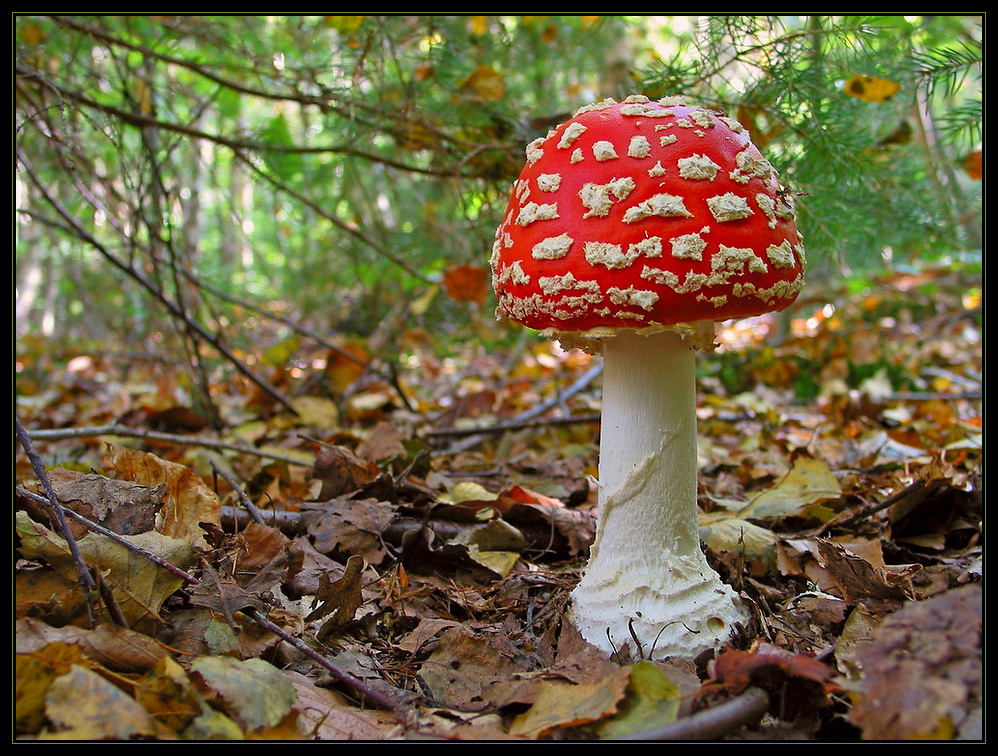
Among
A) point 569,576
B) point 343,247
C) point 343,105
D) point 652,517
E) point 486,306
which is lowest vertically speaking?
point 569,576

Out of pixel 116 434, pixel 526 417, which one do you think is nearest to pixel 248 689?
pixel 116 434

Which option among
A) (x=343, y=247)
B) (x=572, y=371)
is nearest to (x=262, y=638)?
(x=343, y=247)

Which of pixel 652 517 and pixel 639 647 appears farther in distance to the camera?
pixel 652 517

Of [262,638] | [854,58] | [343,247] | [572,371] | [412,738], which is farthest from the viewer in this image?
[572,371]

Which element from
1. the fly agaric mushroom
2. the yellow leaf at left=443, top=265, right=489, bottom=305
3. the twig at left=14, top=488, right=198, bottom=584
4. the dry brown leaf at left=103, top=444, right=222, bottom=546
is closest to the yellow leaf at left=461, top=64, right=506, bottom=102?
the yellow leaf at left=443, top=265, right=489, bottom=305

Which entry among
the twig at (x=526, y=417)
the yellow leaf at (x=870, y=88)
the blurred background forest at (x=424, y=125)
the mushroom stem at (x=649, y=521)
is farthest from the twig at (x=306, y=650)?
the yellow leaf at (x=870, y=88)

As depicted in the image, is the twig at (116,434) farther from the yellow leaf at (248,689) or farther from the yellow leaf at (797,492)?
the yellow leaf at (797,492)

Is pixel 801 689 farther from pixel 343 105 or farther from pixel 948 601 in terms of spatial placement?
pixel 343 105
